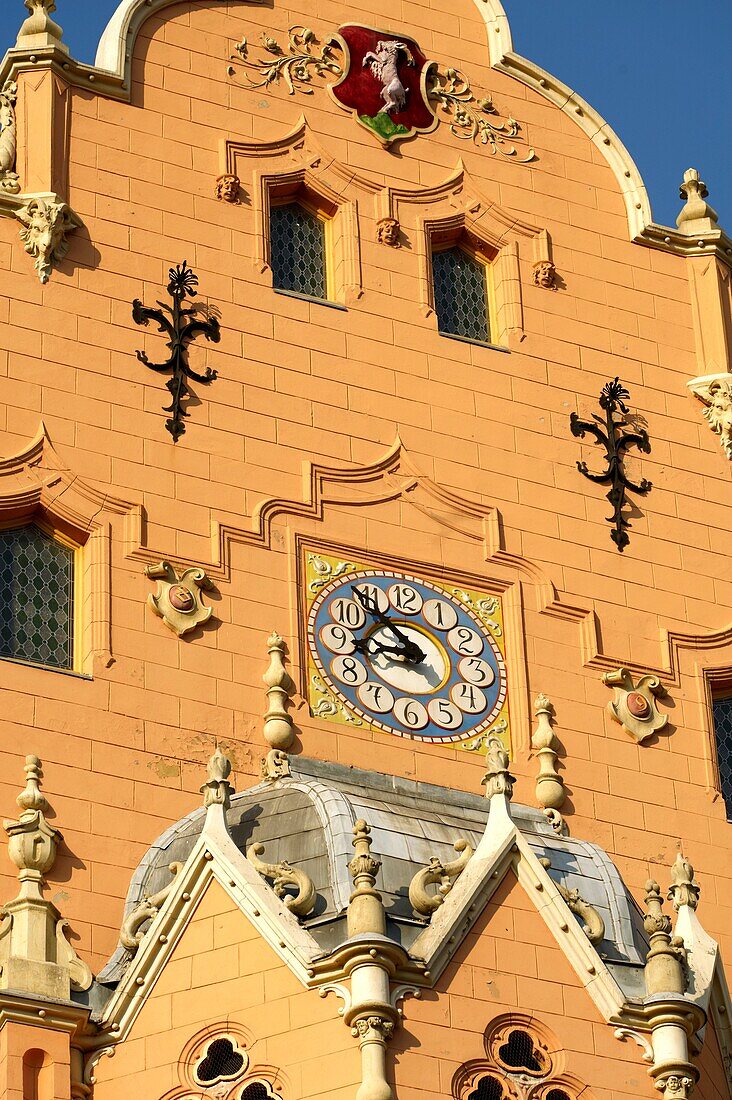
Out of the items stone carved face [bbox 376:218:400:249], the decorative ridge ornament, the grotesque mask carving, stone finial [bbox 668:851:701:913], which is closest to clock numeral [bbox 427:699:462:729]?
stone finial [bbox 668:851:701:913]

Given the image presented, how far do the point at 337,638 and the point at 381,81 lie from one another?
5.79 m

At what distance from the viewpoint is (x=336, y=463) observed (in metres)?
27.7

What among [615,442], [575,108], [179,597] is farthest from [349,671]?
[575,108]

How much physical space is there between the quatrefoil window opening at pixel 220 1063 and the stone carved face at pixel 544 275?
8.90 meters

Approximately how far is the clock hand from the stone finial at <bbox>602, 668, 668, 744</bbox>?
170 centimetres

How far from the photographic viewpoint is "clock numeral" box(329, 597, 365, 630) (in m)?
26.9

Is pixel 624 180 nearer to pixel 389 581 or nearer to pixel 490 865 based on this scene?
pixel 389 581

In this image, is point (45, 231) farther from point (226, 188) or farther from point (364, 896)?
point (364, 896)

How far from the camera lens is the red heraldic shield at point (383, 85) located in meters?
29.7

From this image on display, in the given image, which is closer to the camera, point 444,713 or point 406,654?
point 444,713

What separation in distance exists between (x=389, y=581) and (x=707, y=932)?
12.6 feet

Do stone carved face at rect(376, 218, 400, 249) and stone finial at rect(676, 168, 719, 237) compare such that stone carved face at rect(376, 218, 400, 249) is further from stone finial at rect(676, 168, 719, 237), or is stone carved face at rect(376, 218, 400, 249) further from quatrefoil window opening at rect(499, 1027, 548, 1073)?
quatrefoil window opening at rect(499, 1027, 548, 1073)

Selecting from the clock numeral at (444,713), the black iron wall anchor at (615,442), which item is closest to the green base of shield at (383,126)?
the black iron wall anchor at (615,442)

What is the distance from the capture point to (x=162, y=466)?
26984 mm
